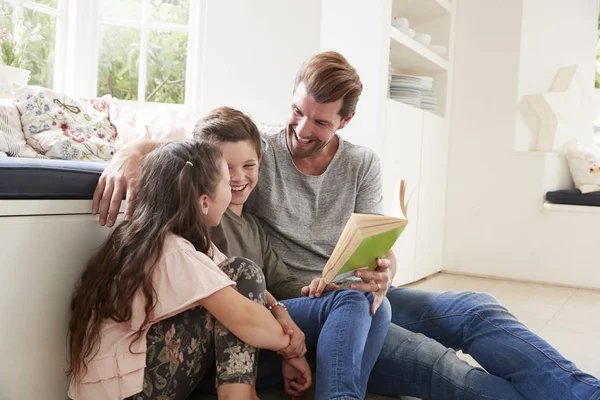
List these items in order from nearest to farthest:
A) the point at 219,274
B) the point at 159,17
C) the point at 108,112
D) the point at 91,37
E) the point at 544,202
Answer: the point at 219,274 < the point at 108,112 < the point at 91,37 < the point at 159,17 < the point at 544,202

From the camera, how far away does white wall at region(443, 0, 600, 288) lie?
4.61 m

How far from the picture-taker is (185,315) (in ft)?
5.00

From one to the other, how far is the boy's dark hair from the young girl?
17 cm

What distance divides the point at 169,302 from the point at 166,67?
9.19 ft

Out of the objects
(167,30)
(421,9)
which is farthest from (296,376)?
(421,9)

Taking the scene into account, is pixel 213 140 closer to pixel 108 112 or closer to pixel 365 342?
pixel 365 342

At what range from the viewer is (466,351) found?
1.92 metres

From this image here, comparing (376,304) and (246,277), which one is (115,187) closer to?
(246,277)

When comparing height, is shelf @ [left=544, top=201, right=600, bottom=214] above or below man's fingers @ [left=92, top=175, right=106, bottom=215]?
below

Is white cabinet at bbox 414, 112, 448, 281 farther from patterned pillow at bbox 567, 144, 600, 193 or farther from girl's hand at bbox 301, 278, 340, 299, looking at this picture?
girl's hand at bbox 301, 278, 340, 299

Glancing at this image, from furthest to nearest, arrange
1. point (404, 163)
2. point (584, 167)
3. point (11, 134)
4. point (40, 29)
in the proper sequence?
point (584, 167) < point (404, 163) < point (40, 29) < point (11, 134)

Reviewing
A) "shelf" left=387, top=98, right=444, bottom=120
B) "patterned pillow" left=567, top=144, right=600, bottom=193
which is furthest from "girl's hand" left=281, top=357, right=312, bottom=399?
"patterned pillow" left=567, top=144, right=600, bottom=193

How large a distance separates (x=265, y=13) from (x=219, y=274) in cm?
271

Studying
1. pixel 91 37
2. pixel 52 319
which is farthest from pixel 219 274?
pixel 91 37
